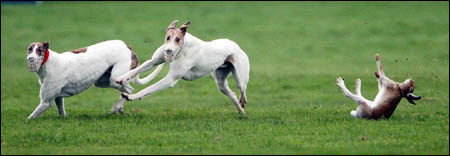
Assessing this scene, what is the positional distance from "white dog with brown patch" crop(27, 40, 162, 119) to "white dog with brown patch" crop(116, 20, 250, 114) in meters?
0.85

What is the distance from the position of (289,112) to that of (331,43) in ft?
66.8

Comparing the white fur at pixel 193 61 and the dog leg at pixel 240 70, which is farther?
the dog leg at pixel 240 70

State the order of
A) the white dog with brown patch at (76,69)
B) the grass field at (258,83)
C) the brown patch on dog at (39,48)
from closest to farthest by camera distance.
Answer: the grass field at (258,83) < the brown patch on dog at (39,48) < the white dog with brown patch at (76,69)

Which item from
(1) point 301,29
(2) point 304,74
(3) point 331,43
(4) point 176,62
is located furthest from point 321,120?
(1) point 301,29

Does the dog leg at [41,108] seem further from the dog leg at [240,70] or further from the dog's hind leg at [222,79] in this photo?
the dog leg at [240,70]

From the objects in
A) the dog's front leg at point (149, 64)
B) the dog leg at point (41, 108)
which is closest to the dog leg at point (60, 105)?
the dog leg at point (41, 108)

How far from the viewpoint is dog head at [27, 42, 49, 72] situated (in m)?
12.4

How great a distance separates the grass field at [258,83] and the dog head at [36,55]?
0.92 meters

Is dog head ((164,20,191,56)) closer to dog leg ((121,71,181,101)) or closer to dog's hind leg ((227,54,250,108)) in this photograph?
dog leg ((121,71,181,101))

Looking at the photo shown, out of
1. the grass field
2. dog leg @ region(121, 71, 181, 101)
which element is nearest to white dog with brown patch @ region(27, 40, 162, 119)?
the grass field

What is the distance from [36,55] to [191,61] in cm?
241

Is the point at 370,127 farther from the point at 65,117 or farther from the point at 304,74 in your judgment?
the point at 304,74

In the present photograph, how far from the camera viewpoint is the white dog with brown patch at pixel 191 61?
1218 cm

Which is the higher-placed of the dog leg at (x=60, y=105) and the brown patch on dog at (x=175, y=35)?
the brown patch on dog at (x=175, y=35)
